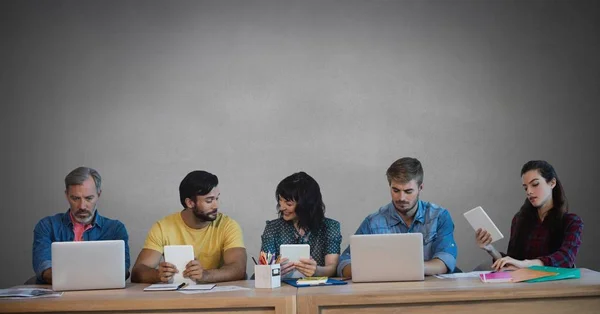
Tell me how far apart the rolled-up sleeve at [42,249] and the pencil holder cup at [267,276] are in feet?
4.29

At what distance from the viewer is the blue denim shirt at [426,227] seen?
11.7 feet

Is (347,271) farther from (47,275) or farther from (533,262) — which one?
(47,275)

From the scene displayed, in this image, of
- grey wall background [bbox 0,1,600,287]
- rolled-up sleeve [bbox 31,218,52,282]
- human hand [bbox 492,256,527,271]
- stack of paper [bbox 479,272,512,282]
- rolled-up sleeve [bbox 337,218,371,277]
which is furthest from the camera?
grey wall background [bbox 0,1,600,287]

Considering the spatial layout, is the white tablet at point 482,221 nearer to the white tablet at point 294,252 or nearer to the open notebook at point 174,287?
the white tablet at point 294,252

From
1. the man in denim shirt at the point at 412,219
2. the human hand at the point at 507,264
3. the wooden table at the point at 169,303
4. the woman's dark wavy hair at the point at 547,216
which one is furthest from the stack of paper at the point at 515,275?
the wooden table at the point at 169,303

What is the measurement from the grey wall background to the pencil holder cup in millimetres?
2333

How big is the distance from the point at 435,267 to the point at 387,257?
357 millimetres

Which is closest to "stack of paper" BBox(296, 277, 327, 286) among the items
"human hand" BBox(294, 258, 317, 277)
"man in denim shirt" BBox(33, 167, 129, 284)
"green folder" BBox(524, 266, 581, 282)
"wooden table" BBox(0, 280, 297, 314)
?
"human hand" BBox(294, 258, 317, 277)

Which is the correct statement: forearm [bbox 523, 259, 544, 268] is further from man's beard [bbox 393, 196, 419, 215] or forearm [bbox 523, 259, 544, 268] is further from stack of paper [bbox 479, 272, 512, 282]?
man's beard [bbox 393, 196, 419, 215]

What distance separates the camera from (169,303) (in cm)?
275

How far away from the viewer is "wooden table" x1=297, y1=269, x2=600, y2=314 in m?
2.74

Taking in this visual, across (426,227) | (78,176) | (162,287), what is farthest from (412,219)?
(78,176)

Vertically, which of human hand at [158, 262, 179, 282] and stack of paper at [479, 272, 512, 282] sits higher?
human hand at [158, 262, 179, 282]

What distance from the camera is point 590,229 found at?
17.7 feet
